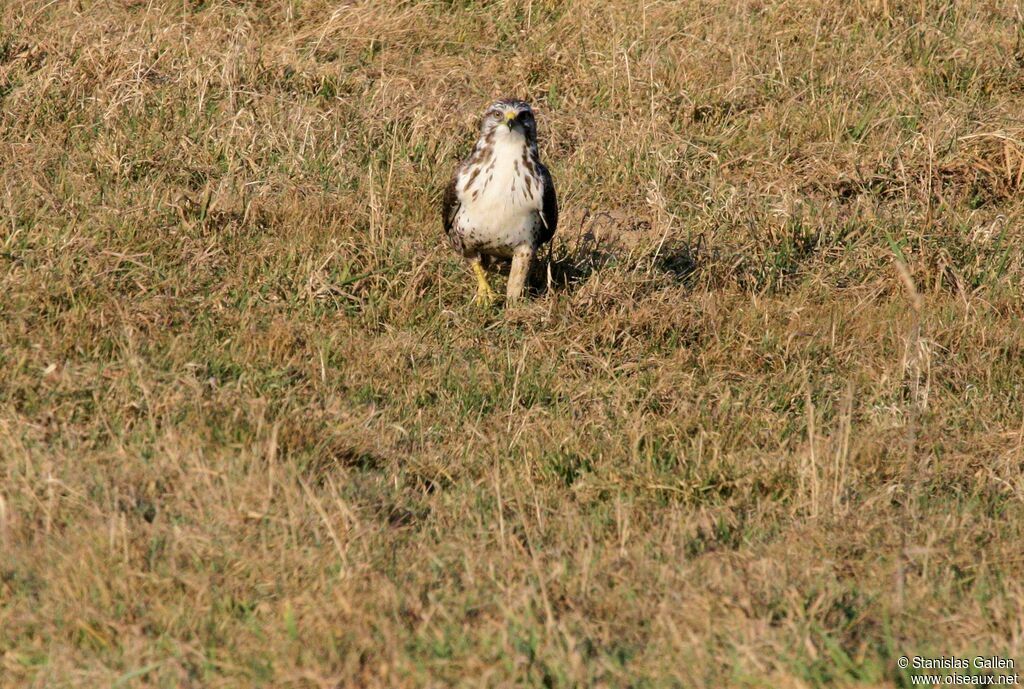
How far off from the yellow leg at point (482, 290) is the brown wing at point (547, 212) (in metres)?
0.33

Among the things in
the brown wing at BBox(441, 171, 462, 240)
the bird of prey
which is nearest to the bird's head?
the bird of prey

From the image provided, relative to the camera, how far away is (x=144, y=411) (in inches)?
212

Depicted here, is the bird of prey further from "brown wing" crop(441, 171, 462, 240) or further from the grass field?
the grass field

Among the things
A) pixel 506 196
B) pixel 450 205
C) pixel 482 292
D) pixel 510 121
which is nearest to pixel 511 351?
pixel 482 292

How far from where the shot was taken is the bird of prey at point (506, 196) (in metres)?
6.98

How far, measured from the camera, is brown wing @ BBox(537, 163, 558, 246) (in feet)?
23.2

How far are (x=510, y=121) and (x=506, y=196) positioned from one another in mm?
367

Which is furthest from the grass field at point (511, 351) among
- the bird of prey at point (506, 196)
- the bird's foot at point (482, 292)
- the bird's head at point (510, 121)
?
the bird's head at point (510, 121)

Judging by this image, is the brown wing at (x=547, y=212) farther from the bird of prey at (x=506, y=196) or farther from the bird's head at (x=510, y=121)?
the bird's head at (x=510, y=121)

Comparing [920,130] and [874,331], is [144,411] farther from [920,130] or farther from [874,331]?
[920,130]

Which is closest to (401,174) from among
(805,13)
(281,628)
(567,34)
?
(567,34)

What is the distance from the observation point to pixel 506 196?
275 inches

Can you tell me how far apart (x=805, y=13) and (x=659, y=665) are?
664 cm

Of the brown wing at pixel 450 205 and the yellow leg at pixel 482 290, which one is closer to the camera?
the yellow leg at pixel 482 290
